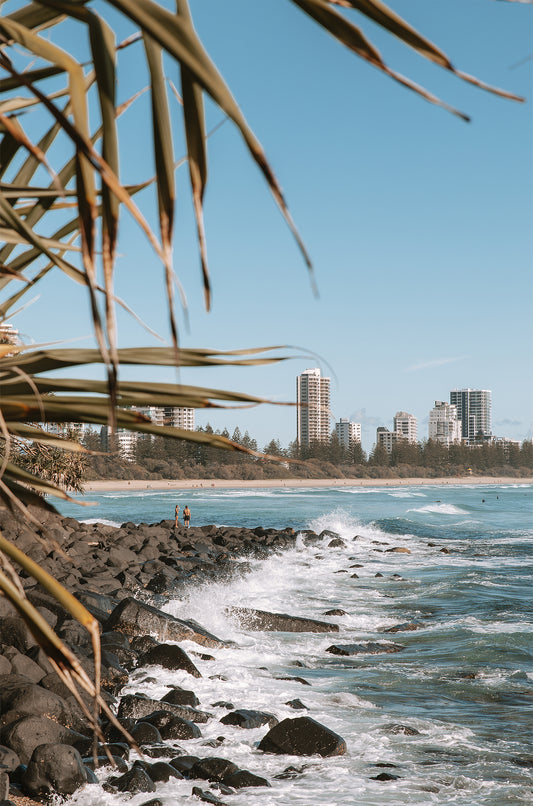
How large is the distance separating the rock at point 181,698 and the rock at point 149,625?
2209 millimetres

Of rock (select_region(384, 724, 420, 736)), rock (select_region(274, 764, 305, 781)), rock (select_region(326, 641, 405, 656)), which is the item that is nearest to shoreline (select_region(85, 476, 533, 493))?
rock (select_region(326, 641, 405, 656))

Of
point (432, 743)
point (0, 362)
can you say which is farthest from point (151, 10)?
point (432, 743)

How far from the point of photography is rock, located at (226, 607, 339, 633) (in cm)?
1193

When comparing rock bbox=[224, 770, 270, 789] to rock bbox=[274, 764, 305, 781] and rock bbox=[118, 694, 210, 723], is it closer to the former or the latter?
rock bbox=[274, 764, 305, 781]

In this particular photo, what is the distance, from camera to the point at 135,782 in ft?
17.4

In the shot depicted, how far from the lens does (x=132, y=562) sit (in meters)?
17.3

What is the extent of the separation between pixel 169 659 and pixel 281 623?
3.74 metres

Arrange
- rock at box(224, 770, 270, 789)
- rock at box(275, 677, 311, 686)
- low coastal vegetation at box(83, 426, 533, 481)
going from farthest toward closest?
low coastal vegetation at box(83, 426, 533, 481), rock at box(275, 677, 311, 686), rock at box(224, 770, 270, 789)

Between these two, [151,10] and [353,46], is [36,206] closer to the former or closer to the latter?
[151,10]

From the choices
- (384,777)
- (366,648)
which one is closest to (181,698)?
(384,777)

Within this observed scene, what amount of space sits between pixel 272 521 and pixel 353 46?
4155 cm

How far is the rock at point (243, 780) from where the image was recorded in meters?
5.65

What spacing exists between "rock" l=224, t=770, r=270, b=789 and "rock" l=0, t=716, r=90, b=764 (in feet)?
3.91

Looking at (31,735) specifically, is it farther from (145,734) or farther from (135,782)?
(145,734)
